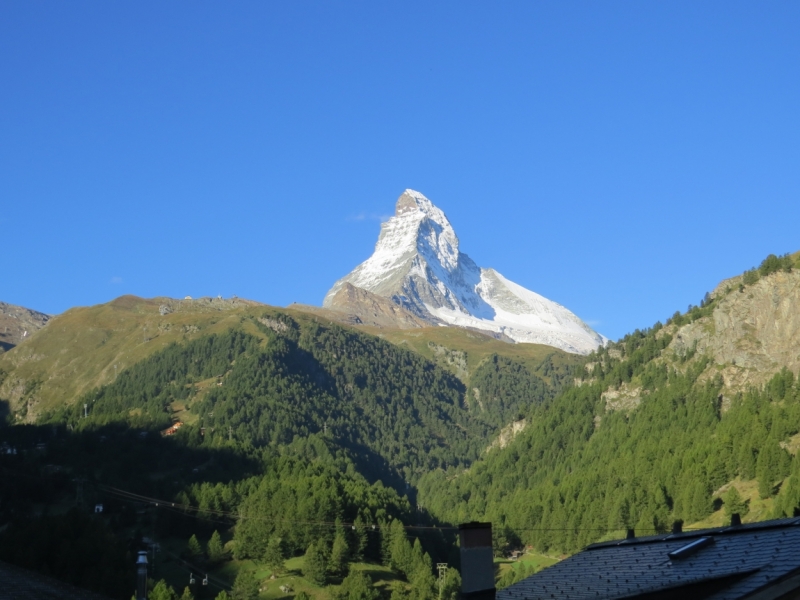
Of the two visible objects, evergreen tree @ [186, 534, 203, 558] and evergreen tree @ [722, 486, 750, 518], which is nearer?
evergreen tree @ [722, 486, 750, 518]

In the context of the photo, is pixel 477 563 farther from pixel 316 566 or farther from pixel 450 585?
pixel 316 566

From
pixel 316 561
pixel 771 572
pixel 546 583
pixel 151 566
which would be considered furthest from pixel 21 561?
pixel 771 572

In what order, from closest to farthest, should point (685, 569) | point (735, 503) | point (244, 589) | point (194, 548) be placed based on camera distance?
point (685, 569), point (244, 589), point (735, 503), point (194, 548)

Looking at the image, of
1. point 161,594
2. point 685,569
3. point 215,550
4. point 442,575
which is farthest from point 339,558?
point 685,569

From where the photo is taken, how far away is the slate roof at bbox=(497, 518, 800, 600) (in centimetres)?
1842

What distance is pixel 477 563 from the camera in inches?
789

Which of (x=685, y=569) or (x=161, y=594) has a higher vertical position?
(x=685, y=569)

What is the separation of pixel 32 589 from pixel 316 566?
354 feet

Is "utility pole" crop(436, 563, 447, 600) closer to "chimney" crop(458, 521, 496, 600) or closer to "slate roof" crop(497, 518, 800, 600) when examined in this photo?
"slate roof" crop(497, 518, 800, 600)

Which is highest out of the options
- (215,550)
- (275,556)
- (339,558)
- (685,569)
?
(685,569)

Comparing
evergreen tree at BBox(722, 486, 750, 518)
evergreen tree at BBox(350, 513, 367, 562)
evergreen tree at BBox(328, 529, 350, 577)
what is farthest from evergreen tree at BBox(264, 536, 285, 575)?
evergreen tree at BBox(722, 486, 750, 518)

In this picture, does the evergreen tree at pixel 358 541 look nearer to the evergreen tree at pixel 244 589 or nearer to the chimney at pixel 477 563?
the evergreen tree at pixel 244 589

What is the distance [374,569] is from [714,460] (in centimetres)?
7004

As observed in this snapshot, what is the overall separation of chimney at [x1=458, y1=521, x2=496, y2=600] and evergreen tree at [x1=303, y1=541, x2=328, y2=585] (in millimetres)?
127744
